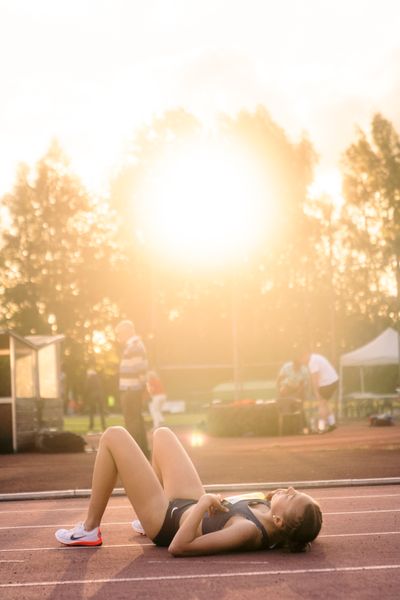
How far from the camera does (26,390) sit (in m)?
23.5

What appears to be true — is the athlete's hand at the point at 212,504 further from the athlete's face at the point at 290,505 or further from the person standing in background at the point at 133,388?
the person standing in background at the point at 133,388

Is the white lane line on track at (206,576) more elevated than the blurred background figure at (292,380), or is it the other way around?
the blurred background figure at (292,380)

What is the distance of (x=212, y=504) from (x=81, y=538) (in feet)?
4.40

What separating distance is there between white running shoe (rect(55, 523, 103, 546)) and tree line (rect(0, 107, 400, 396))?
143 ft

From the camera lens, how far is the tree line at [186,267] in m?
54.4

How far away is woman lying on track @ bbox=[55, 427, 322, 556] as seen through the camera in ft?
22.7

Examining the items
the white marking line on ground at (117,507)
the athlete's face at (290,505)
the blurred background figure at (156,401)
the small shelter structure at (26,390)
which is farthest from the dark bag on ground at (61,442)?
the athlete's face at (290,505)

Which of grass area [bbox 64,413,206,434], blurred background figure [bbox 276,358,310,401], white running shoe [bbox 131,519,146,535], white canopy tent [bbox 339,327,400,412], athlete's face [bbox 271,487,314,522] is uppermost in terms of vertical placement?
white canopy tent [bbox 339,327,400,412]

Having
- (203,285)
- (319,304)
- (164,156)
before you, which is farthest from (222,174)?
(319,304)

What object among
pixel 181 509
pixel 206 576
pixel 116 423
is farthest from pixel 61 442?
pixel 116 423

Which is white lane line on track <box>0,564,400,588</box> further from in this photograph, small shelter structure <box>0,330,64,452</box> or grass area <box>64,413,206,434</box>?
grass area <box>64,413,206,434</box>

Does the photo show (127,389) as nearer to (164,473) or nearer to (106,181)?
(164,473)

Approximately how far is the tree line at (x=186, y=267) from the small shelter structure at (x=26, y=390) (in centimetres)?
2624

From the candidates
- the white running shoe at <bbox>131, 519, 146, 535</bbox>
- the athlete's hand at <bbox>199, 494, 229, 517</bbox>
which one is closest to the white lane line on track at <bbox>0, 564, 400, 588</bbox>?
the athlete's hand at <bbox>199, 494, 229, 517</bbox>
